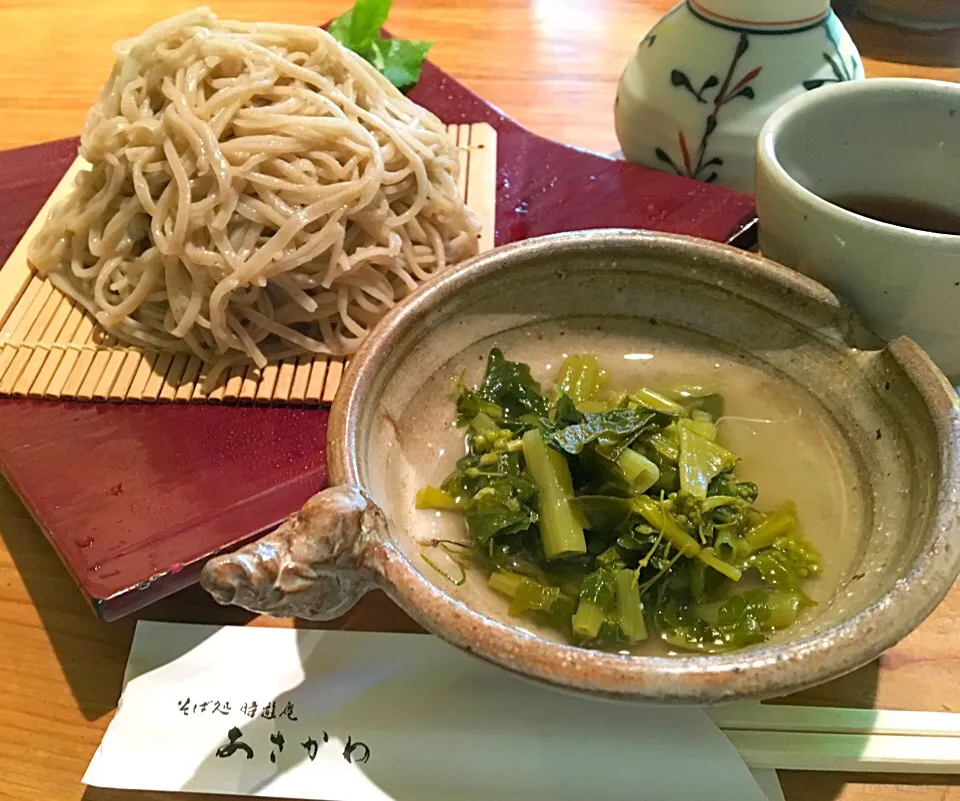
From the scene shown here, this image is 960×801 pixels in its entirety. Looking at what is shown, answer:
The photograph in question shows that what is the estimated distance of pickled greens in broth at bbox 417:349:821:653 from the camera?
3.61 ft

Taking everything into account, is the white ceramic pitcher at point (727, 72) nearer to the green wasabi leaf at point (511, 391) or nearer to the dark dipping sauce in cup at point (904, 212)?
the dark dipping sauce in cup at point (904, 212)

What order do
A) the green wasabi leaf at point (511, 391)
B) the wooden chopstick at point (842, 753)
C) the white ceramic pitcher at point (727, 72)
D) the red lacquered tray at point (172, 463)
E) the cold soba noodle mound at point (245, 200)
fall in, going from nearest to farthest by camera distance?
the wooden chopstick at point (842, 753)
the red lacquered tray at point (172, 463)
the green wasabi leaf at point (511, 391)
the cold soba noodle mound at point (245, 200)
the white ceramic pitcher at point (727, 72)

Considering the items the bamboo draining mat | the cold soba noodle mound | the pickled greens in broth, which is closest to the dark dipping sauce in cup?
the pickled greens in broth

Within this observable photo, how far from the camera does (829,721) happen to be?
1.12m

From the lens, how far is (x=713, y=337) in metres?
1.46

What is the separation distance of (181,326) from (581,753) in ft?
3.59

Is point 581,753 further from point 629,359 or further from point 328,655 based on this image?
point 629,359

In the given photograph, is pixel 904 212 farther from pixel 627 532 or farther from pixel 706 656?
pixel 706 656

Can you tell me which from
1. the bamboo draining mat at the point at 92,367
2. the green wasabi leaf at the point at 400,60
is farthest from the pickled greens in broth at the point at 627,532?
the green wasabi leaf at the point at 400,60

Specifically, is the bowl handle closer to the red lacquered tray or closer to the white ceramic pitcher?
the red lacquered tray

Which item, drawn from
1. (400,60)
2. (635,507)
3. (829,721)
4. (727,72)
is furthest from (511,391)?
(400,60)

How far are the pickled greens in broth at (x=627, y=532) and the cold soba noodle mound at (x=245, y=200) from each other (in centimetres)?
60

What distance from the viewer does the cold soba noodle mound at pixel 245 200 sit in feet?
5.30

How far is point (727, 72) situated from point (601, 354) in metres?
0.81
